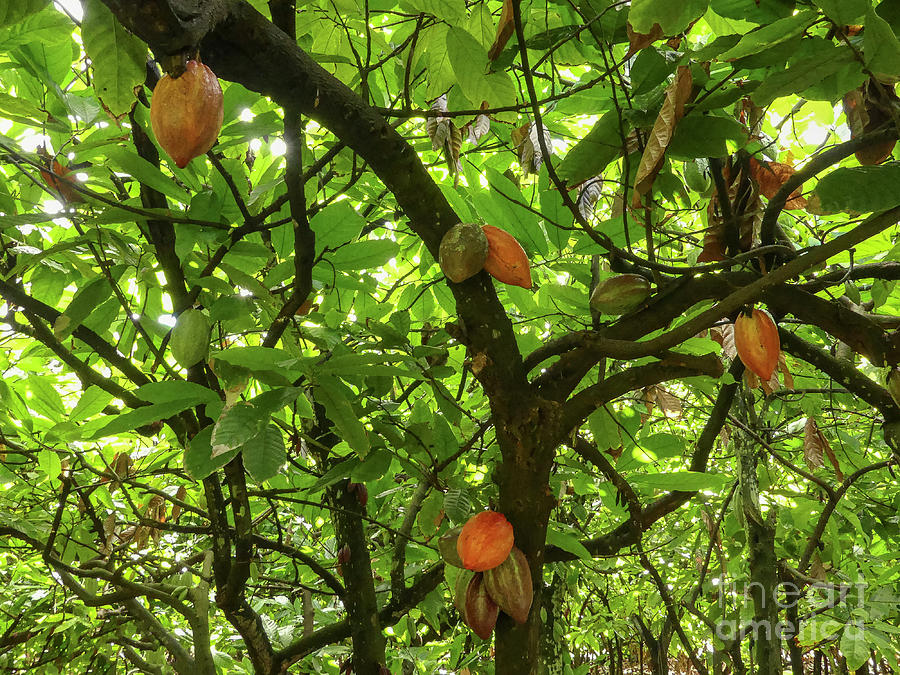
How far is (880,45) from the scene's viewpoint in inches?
24.5

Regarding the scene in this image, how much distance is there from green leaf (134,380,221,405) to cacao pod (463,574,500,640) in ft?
1.65

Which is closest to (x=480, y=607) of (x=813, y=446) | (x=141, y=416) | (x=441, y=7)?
(x=141, y=416)

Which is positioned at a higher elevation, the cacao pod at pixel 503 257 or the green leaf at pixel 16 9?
the cacao pod at pixel 503 257

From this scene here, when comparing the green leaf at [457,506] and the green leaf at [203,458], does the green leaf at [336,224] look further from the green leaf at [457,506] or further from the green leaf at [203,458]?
the green leaf at [457,506]

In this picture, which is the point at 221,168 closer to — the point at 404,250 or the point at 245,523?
the point at 245,523

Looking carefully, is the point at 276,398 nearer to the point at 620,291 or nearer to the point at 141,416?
the point at 141,416

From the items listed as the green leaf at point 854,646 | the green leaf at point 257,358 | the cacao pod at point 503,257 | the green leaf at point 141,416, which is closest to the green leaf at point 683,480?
the cacao pod at point 503,257

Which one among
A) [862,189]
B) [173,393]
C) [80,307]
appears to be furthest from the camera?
[80,307]

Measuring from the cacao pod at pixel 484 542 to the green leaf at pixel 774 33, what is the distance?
71cm

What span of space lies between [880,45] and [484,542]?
2.53 feet

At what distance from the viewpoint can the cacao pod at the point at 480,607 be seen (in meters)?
1.00

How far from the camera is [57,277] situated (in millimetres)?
1451

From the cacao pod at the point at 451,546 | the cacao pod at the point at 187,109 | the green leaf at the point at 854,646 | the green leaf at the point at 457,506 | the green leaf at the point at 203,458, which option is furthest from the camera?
the green leaf at the point at 854,646

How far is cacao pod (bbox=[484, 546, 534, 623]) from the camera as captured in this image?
0.95m
